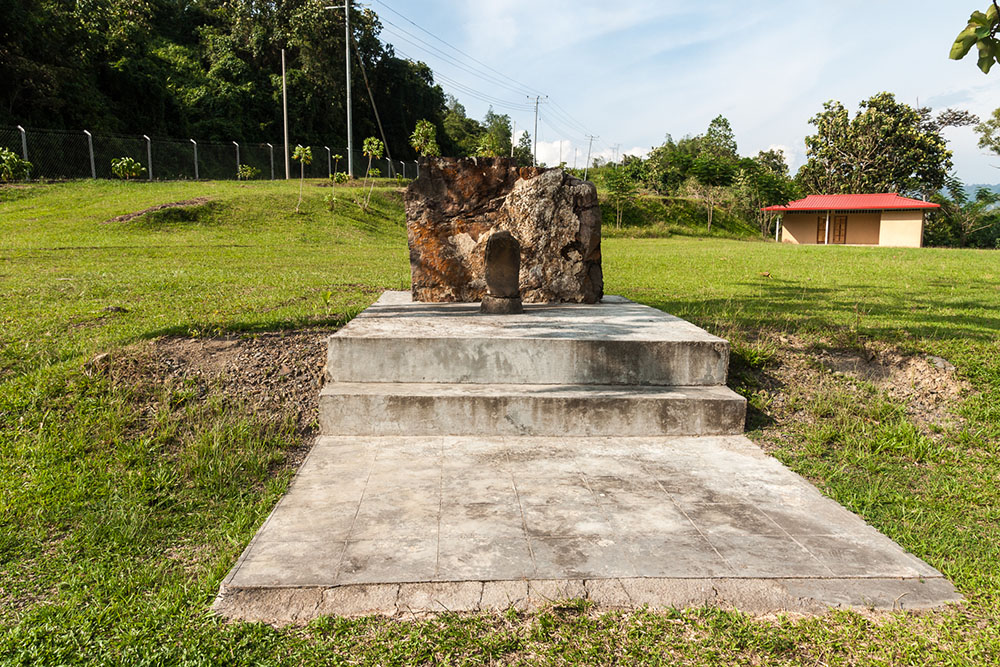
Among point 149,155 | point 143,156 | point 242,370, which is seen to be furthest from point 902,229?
point 242,370

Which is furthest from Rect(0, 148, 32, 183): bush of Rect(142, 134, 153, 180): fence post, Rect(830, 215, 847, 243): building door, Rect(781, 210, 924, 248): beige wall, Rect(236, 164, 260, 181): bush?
Rect(830, 215, 847, 243): building door

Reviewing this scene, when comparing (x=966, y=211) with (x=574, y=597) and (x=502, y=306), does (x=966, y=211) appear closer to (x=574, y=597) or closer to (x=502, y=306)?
(x=502, y=306)

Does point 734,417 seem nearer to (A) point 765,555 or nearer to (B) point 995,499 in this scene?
(B) point 995,499

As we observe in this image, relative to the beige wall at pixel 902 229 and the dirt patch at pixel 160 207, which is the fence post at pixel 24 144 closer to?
the dirt patch at pixel 160 207

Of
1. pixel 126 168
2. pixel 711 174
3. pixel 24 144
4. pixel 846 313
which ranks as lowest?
pixel 846 313

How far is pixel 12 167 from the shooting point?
750 inches

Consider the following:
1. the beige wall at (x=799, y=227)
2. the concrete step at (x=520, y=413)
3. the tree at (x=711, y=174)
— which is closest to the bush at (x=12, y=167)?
the concrete step at (x=520, y=413)

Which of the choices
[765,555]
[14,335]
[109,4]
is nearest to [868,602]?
[765,555]

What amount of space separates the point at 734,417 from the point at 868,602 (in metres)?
2.00

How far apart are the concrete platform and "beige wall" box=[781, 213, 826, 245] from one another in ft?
124

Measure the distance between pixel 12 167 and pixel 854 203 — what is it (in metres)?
37.7

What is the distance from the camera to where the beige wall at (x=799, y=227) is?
37.2m

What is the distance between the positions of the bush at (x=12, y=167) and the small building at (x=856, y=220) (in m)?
35.1

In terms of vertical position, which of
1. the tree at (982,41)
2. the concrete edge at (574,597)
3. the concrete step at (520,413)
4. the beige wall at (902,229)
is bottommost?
the concrete edge at (574,597)
